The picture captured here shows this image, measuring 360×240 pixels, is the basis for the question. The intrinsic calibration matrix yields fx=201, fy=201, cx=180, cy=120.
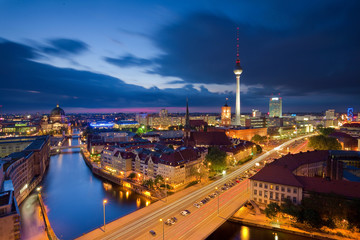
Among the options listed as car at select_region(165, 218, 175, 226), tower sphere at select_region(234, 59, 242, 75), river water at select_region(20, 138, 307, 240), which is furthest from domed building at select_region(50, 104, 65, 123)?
car at select_region(165, 218, 175, 226)

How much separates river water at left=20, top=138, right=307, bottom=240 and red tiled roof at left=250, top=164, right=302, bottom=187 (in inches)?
222

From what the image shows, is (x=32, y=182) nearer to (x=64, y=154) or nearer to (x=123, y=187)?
(x=123, y=187)

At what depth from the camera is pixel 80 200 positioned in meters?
32.6

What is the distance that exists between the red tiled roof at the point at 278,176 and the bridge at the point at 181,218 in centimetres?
378

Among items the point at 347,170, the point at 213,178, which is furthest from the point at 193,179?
the point at 347,170

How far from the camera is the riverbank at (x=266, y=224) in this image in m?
20.9

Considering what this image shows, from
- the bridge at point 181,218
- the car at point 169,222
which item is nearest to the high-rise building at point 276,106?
the bridge at point 181,218

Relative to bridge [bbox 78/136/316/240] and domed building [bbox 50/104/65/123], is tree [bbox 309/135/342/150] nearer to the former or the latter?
bridge [bbox 78/136/316/240]

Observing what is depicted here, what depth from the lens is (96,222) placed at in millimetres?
25625

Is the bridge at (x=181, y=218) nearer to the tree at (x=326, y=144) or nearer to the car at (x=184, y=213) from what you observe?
the car at (x=184, y=213)

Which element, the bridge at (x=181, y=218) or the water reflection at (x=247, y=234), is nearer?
the bridge at (x=181, y=218)

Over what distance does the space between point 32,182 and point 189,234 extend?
109ft

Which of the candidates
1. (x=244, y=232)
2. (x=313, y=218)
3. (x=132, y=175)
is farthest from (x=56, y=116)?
(x=313, y=218)

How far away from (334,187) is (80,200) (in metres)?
35.2
